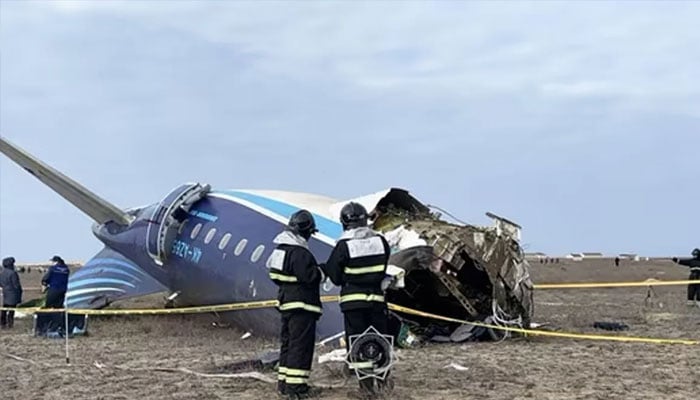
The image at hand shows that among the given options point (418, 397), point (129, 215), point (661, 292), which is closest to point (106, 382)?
point (418, 397)

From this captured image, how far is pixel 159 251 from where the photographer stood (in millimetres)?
18344

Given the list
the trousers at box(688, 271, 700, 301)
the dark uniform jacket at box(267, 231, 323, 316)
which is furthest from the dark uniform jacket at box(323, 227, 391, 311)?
the trousers at box(688, 271, 700, 301)

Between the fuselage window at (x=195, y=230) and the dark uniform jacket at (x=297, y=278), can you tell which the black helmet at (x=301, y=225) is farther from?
the fuselage window at (x=195, y=230)

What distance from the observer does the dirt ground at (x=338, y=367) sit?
9992 millimetres

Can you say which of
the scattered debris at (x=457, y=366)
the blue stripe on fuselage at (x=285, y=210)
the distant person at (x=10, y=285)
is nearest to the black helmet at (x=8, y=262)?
the distant person at (x=10, y=285)

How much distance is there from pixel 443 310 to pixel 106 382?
23.0 feet

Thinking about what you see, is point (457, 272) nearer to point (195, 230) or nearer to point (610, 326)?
point (610, 326)

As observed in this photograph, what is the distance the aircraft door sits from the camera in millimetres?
18328

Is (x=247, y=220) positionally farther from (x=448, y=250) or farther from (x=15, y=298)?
(x=15, y=298)

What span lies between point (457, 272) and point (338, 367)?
177 inches

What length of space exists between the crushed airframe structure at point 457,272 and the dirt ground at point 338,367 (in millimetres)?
674

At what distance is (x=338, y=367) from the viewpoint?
38.1ft

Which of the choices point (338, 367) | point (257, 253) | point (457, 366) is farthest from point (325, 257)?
point (457, 366)

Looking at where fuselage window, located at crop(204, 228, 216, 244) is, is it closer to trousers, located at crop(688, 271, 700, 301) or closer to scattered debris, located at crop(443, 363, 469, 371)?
scattered debris, located at crop(443, 363, 469, 371)
